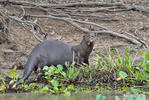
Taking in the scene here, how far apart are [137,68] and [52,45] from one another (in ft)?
4.73

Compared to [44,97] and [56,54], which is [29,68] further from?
[44,97]

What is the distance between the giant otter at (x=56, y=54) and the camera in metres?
5.61

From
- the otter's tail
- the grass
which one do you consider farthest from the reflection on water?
the otter's tail

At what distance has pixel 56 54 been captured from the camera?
587 cm

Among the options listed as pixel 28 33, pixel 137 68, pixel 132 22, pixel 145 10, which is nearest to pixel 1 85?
pixel 137 68

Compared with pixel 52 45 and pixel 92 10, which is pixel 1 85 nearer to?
pixel 52 45

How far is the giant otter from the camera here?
5.61m

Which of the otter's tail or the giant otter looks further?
the giant otter

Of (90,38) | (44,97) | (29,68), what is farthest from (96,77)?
(44,97)

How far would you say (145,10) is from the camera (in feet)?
29.1

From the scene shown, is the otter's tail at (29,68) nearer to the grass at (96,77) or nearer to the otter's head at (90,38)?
the grass at (96,77)

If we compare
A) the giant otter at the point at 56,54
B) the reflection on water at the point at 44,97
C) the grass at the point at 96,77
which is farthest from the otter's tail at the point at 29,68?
the reflection on water at the point at 44,97

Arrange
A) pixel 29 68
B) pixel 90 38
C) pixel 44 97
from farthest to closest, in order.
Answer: pixel 90 38 < pixel 29 68 < pixel 44 97

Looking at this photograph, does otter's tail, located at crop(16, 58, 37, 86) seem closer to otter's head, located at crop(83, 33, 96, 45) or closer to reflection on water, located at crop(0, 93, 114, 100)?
reflection on water, located at crop(0, 93, 114, 100)
